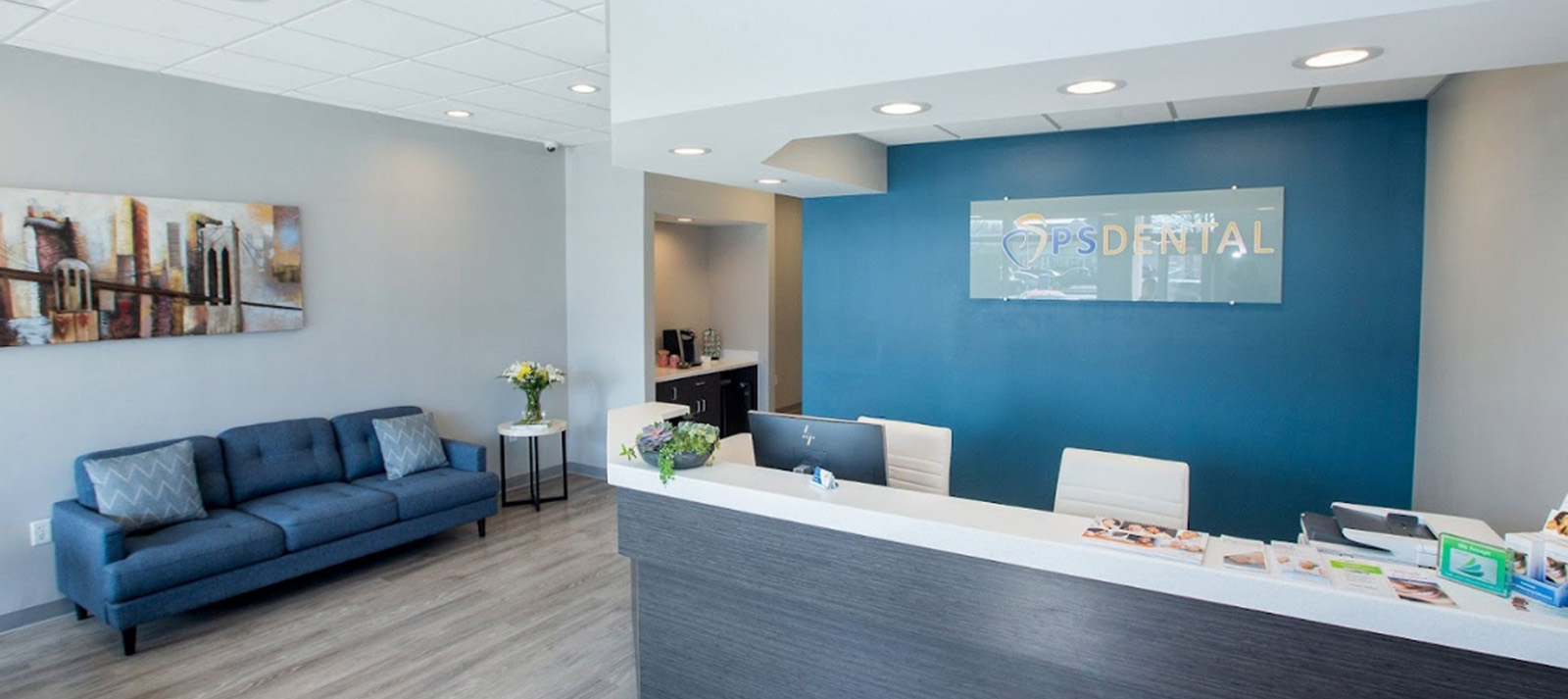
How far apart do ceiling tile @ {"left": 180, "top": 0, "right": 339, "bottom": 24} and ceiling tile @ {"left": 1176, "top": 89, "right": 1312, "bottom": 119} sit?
335 centimetres

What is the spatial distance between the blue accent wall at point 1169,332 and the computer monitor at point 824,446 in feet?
5.86

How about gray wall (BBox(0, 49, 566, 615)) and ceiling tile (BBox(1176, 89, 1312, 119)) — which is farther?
gray wall (BBox(0, 49, 566, 615))

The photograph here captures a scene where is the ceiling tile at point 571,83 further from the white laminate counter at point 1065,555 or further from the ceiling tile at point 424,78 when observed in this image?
the white laminate counter at point 1065,555

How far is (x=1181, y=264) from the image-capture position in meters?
3.75

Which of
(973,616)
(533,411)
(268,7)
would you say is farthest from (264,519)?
(973,616)

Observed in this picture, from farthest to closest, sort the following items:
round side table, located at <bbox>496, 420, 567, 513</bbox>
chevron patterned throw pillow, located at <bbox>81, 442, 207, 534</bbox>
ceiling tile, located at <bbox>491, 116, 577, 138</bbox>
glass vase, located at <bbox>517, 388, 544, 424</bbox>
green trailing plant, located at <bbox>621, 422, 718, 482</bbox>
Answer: glass vase, located at <bbox>517, 388, 544, 424</bbox>, round side table, located at <bbox>496, 420, 567, 513</bbox>, ceiling tile, located at <bbox>491, 116, 577, 138</bbox>, chevron patterned throw pillow, located at <bbox>81, 442, 207, 534</bbox>, green trailing plant, located at <bbox>621, 422, 718, 482</bbox>

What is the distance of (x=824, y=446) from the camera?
2.74 metres

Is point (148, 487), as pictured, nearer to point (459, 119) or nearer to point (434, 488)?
point (434, 488)

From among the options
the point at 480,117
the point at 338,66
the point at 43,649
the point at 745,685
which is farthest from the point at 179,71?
the point at 745,685

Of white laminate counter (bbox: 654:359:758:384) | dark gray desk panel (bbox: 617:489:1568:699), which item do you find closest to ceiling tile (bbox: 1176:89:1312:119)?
dark gray desk panel (bbox: 617:489:1568:699)

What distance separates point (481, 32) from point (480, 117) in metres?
1.94

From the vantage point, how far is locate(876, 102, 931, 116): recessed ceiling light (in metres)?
2.37

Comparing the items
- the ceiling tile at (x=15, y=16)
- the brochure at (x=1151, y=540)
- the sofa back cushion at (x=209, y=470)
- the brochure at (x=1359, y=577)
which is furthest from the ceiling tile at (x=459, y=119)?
the brochure at (x=1359, y=577)

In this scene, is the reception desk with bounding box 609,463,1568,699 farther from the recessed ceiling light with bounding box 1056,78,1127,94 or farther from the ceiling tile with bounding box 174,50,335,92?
the ceiling tile with bounding box 174,50,335,92
